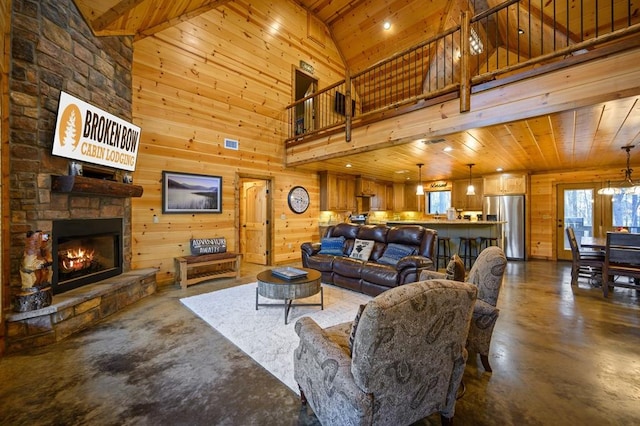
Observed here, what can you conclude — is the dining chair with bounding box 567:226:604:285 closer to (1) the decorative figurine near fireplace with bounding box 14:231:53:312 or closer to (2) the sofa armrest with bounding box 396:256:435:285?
(2) the sofa armrest with bounding box 396:256:435:285

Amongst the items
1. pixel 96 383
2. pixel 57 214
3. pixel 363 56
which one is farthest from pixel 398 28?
pixel 96 383

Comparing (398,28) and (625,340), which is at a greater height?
(398,28)

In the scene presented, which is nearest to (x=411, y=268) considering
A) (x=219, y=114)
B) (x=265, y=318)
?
(x=265, y=318)

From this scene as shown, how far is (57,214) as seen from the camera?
9.87 feet

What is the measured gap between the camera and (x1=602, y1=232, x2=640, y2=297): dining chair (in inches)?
148

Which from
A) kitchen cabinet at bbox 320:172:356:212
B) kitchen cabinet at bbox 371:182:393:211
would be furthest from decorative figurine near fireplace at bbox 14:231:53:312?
kitchen cabinet at bbox 371:182:393:211

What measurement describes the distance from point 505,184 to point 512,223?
1103mm

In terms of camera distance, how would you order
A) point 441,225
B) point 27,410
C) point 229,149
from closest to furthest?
point 27,410 → point 229,149 → point 441,225

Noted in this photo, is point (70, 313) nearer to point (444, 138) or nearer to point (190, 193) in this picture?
point (190, 193)

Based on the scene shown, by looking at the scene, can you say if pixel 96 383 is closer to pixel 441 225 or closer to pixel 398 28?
pixel 441 225

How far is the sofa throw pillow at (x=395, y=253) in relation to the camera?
420 centimetres

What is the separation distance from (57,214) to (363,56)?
25.4ft

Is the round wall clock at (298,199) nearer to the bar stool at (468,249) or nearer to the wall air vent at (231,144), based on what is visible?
the wall air vent at (231,144)

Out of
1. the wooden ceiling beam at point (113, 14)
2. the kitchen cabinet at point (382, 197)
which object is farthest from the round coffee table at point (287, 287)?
the kitchen cabinet at point (382, 197)
